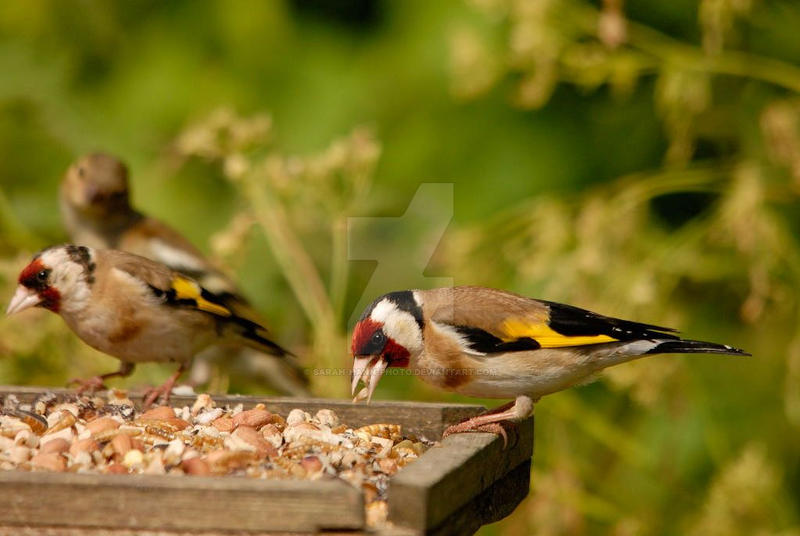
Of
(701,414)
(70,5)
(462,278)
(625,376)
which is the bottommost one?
(701,414)

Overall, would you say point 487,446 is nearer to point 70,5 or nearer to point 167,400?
point 167,400

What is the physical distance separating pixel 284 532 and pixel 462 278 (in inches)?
95.6

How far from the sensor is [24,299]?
3.62 metres

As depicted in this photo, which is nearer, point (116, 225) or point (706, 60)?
point (706, 60)

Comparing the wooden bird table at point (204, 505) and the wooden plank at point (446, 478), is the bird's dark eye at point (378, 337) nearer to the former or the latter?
the wooden plank at point (446, 478)

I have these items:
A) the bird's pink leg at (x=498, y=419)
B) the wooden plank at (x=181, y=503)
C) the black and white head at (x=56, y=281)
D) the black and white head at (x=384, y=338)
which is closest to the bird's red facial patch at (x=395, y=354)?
the black and white head at (x=384, y=338)

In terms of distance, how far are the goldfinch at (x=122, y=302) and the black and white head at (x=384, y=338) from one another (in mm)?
742

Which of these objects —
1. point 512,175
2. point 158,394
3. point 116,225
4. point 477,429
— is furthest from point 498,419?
point 512,175

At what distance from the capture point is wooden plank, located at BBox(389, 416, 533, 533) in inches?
88.5

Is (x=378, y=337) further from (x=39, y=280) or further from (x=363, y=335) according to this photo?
(x=39, y=280)

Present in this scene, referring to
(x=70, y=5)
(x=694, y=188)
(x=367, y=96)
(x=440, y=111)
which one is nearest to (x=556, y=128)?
(x=440, y=111)

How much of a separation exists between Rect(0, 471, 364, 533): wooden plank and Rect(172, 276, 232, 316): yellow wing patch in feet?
5.42

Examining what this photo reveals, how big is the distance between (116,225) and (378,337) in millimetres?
2333

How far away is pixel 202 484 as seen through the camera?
2211mm
